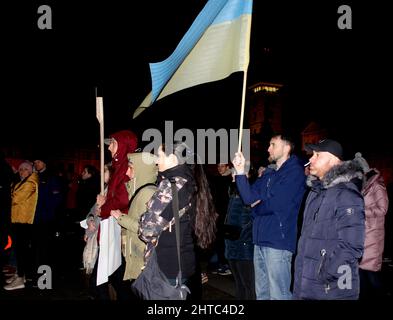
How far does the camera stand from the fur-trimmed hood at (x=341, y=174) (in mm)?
3520

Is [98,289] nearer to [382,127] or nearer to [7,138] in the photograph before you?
[7,138]

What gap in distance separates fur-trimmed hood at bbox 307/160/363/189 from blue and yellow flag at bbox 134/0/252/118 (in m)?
1.31

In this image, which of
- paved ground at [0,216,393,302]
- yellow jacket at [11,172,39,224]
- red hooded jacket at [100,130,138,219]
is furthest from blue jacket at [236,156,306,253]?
yellow jacket at [11,172,39,224]

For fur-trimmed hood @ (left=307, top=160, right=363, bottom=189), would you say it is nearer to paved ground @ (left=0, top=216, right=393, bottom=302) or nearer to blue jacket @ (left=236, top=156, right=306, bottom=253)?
blue jacket @ (left=236, top=156, right=306, bottom=253)

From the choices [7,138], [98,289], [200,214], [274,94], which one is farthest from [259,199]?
[274,94]

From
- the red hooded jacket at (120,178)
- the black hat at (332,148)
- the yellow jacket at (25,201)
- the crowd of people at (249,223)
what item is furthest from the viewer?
the yellow jacket at (25,201)

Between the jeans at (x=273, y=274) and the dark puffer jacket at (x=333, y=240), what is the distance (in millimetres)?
628

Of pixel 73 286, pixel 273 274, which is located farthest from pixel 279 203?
pixel 73 286

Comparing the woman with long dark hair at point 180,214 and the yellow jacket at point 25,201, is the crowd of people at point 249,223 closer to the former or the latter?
the woman with long dark hair at point 180,214

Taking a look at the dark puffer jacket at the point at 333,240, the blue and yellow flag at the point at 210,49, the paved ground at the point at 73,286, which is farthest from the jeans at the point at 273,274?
the paved ground at the point at 73,286

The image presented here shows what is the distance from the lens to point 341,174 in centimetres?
353

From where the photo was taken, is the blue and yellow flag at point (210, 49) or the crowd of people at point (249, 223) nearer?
the crowd of people at point (249, 223)

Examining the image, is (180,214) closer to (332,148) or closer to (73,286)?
(332,148)

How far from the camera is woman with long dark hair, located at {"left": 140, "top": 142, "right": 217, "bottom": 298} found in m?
3.40
